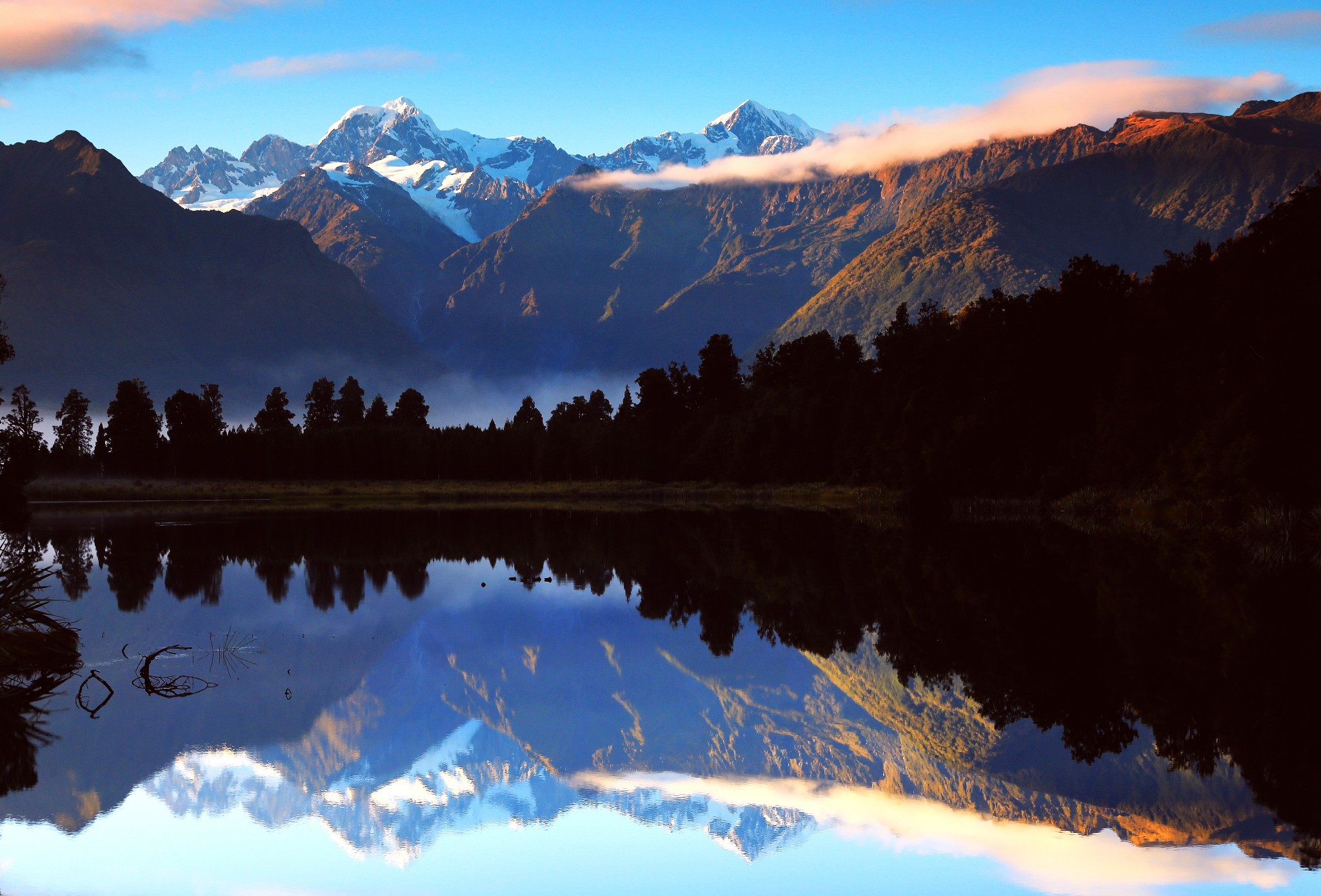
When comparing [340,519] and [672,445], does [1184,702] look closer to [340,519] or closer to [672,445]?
[340,519]

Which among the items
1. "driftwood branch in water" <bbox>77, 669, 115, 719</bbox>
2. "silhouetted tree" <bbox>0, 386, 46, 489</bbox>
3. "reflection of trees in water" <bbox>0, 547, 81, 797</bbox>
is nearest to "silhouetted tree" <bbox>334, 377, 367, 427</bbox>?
"silhouetted tree" <bbox>0, 386, 46, 489</bbox>

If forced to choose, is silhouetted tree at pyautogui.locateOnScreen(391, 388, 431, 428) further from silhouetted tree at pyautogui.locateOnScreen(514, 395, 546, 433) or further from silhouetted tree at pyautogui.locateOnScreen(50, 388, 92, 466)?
silhouetted tree at pyautogui.locateOnScreen(50, 388, 92, 466)

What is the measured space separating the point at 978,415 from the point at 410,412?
5307 inches

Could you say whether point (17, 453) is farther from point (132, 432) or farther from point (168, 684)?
point (132, 432)

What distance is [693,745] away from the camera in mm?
14617

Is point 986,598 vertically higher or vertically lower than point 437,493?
higher

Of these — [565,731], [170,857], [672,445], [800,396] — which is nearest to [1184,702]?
[565,731]

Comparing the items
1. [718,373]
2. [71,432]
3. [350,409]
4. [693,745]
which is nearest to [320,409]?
[350,409]

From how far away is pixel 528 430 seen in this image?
541 feet

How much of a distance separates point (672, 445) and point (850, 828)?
400 ft

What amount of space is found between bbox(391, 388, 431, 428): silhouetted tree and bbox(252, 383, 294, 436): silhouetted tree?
15680mm

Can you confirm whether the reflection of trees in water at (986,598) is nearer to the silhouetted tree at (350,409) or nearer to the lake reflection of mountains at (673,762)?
the lake reflection of mountains at (673,762)

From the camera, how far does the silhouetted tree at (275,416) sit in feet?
582

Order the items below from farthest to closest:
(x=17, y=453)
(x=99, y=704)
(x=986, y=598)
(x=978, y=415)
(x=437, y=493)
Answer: (x=437, y=493) < (x=978, y=415) < (x=17, y=453) < (x=986, y=598) < (x=99, y=704)
